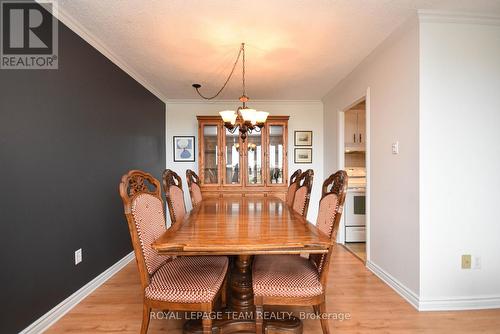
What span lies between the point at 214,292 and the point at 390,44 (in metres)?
2.57

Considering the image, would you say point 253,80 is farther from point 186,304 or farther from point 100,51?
point 186,304

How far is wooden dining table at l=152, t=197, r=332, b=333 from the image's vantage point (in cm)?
119

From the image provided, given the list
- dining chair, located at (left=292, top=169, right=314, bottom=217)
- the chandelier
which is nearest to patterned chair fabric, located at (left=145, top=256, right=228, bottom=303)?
dining chair, located at (left=292, top=169, right=314, bottom=217)

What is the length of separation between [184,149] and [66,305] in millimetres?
2762

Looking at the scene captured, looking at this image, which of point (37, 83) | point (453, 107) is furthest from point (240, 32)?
point (453, 107)

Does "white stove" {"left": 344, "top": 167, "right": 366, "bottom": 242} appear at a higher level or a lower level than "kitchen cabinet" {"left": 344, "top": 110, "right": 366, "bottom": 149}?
lower

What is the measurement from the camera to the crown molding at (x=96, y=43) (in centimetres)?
187

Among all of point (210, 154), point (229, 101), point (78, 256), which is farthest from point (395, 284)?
point (229, 101)

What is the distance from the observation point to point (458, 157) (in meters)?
1.89

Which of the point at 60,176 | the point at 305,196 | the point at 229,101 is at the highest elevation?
the point at 229,101

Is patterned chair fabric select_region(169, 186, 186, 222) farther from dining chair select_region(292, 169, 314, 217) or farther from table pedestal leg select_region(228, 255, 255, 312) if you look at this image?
dining chair select_region(292, 169, 314, 217)

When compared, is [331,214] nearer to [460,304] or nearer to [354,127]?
[460,304]

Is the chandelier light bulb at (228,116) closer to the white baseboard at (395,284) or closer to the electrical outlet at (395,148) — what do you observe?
the electrical outlet at (395,148)

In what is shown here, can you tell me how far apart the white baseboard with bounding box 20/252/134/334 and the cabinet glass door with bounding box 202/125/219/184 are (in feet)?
5.89
